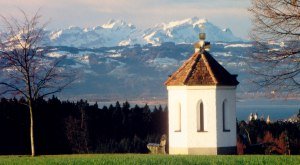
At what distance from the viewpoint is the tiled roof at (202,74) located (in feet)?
152

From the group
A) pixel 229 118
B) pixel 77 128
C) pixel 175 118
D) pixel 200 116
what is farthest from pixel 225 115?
pixel 77 128

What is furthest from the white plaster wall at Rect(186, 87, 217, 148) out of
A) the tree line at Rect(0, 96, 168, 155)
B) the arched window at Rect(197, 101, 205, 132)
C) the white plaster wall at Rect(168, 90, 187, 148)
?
the tree line at Rect(0, 96, 168, 155)

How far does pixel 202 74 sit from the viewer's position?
1837 inches

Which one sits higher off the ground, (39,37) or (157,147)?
(39,37)

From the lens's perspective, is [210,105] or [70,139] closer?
[210,105]

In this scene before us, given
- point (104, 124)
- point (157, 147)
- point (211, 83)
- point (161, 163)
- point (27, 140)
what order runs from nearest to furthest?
point (161, 163) < point (211, 83) < point (157, 147) < point (27, 140) < point (104, 124)

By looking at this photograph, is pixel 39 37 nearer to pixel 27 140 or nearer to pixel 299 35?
pixel 299 35

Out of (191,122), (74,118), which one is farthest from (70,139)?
(191,122)

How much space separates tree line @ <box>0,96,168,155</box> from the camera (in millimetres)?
70875

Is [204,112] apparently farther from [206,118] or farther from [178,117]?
[178,117]

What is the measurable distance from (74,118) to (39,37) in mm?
32583

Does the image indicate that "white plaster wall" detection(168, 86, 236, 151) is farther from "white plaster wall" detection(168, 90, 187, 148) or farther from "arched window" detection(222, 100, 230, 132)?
"arched window" detection(222, 100, 230, 132)

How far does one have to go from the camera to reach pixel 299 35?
35.8 m

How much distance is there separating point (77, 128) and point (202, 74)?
33.8 metres
